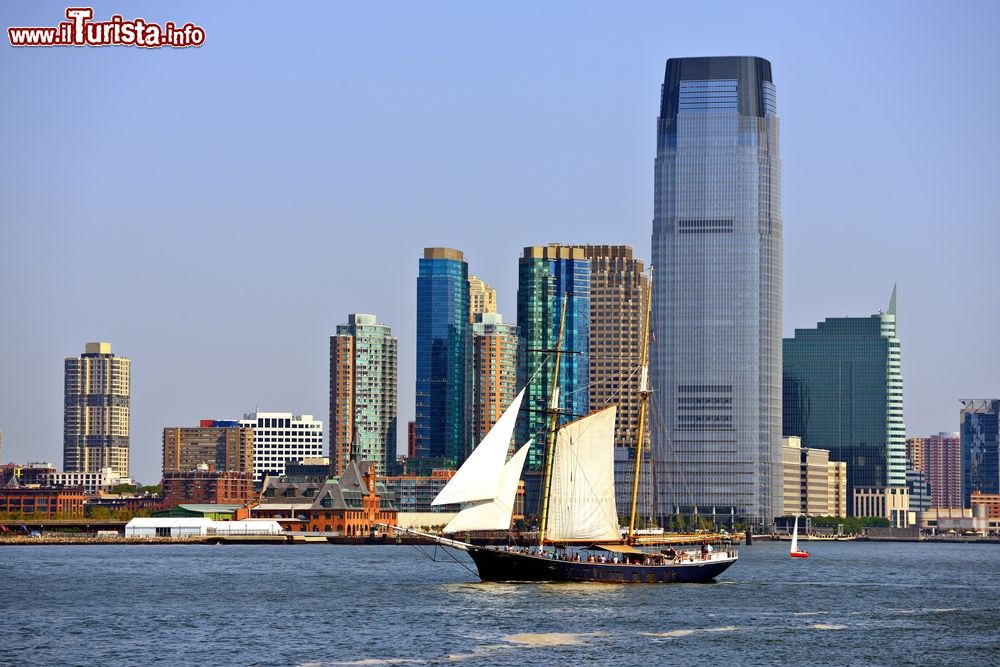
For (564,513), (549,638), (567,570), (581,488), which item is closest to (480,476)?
(567,570)

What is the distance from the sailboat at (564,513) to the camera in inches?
5108

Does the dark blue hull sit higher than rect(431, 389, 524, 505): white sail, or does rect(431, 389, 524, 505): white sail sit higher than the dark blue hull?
rect(431, 389, 524, 505): white sail

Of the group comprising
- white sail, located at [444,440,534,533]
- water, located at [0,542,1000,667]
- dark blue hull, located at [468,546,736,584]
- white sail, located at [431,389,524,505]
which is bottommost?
water, located at [0,542,1000,667]

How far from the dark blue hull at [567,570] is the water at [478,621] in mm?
A: 1299

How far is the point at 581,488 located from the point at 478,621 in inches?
1269

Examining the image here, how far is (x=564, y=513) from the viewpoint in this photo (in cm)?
13725

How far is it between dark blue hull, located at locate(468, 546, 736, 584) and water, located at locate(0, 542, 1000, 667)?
1.30 metres

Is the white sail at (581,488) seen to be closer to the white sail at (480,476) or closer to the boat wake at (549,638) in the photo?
the white sail at (480,476)

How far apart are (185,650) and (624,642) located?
23.5m

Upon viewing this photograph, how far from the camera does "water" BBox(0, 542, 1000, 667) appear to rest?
91500 millimetres

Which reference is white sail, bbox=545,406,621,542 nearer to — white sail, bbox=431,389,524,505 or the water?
the water

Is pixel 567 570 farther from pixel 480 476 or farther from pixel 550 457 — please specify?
pixel 550 457

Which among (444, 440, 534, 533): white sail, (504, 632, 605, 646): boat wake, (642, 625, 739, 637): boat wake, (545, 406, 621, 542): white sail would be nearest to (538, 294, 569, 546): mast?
(545, 406, 621, 542): white sail

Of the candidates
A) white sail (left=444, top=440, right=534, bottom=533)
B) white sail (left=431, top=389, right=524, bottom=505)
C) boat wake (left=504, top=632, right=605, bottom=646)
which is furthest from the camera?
white sail (left=444, top=440, right=534, bottom=533)
